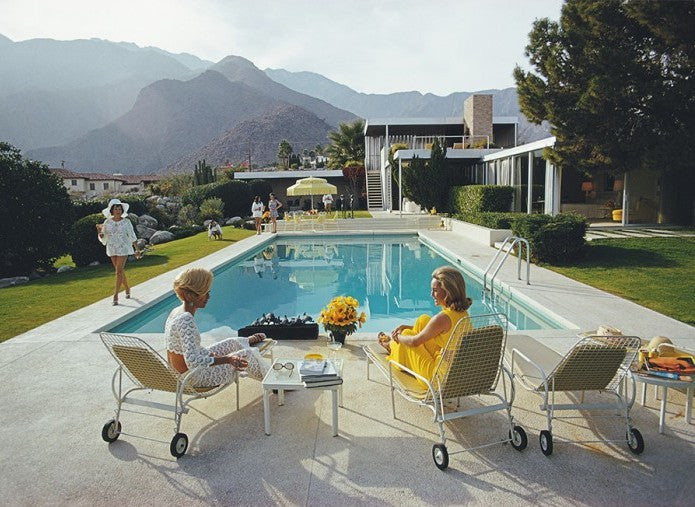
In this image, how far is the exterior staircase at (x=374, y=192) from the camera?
31.8m

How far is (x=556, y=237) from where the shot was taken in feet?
36.6

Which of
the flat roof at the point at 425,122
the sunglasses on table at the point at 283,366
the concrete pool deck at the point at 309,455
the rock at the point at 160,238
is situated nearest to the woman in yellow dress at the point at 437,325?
the concrete pool deck at the point at 309,455

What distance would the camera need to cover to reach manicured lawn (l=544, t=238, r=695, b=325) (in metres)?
7.72

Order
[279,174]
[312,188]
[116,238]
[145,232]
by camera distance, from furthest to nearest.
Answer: [279,174], [312,188], [145,232], [116,238]

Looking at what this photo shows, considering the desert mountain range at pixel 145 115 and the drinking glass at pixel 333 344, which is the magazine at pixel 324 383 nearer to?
the drinking glass at pixel 333 344

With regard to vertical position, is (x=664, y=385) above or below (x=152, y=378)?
below

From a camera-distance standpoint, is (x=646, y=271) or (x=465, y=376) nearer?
(x=465, y=376)

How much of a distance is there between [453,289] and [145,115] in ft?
447

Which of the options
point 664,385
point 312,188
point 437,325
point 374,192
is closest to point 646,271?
point 664,385

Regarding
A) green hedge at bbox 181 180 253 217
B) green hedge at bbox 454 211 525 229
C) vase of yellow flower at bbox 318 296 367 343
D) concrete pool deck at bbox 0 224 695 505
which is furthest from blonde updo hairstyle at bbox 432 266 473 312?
green hedge at bbox 181 180 253 217

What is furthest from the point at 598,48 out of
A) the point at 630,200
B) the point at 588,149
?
the point at 630,200

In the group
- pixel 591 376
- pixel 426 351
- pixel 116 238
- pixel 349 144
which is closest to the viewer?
pixel 591 376

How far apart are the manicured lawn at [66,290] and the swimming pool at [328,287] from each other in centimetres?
121

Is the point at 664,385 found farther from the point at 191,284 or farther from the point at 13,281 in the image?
the point at 13,281
